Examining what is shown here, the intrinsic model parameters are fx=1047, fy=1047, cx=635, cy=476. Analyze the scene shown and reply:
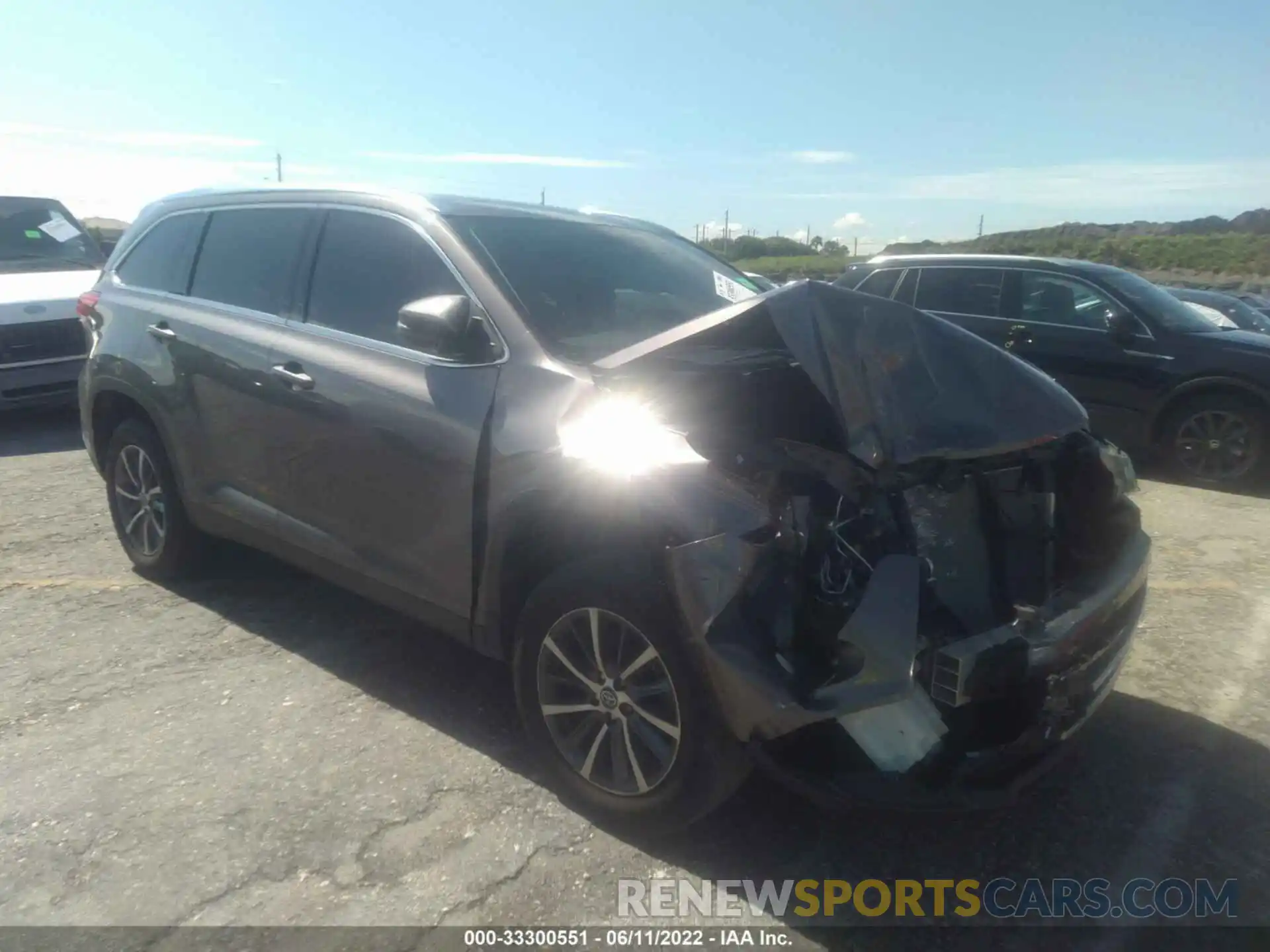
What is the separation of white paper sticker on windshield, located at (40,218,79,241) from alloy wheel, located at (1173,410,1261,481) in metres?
10.4

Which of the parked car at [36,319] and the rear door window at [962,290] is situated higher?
the rear door window at [962,290]

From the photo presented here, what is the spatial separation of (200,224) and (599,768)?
343 cm

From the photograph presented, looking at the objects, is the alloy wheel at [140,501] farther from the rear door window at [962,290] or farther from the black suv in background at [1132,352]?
the rear door window at [962,290]

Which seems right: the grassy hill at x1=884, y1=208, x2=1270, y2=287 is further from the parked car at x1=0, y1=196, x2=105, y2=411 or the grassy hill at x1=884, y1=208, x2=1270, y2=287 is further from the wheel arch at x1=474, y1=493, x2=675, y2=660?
the wheel arch at x1=474, y1=493, x2=675, y2=660

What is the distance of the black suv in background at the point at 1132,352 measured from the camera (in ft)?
25.8

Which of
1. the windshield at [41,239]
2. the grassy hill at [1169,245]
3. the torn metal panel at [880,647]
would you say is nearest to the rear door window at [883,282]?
the torn metal panel at [880,647]

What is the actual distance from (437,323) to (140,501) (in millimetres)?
2682

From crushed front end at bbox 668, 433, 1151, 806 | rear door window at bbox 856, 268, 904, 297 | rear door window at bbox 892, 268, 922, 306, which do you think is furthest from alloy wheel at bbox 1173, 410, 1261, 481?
crushed front end at bbox 668, 433, 1151, 806

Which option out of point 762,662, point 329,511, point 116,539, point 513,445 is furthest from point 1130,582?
point 116,539

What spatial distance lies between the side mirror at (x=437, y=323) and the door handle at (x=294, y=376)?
2.29 feet

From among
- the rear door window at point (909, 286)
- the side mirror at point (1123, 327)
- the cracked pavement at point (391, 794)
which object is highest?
the rear door window at point (909, 286)

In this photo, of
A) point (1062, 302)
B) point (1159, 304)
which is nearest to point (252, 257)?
point (1062, 302)

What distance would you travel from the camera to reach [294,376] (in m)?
4.03

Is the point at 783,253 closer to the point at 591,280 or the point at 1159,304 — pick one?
the point at 1159,304
